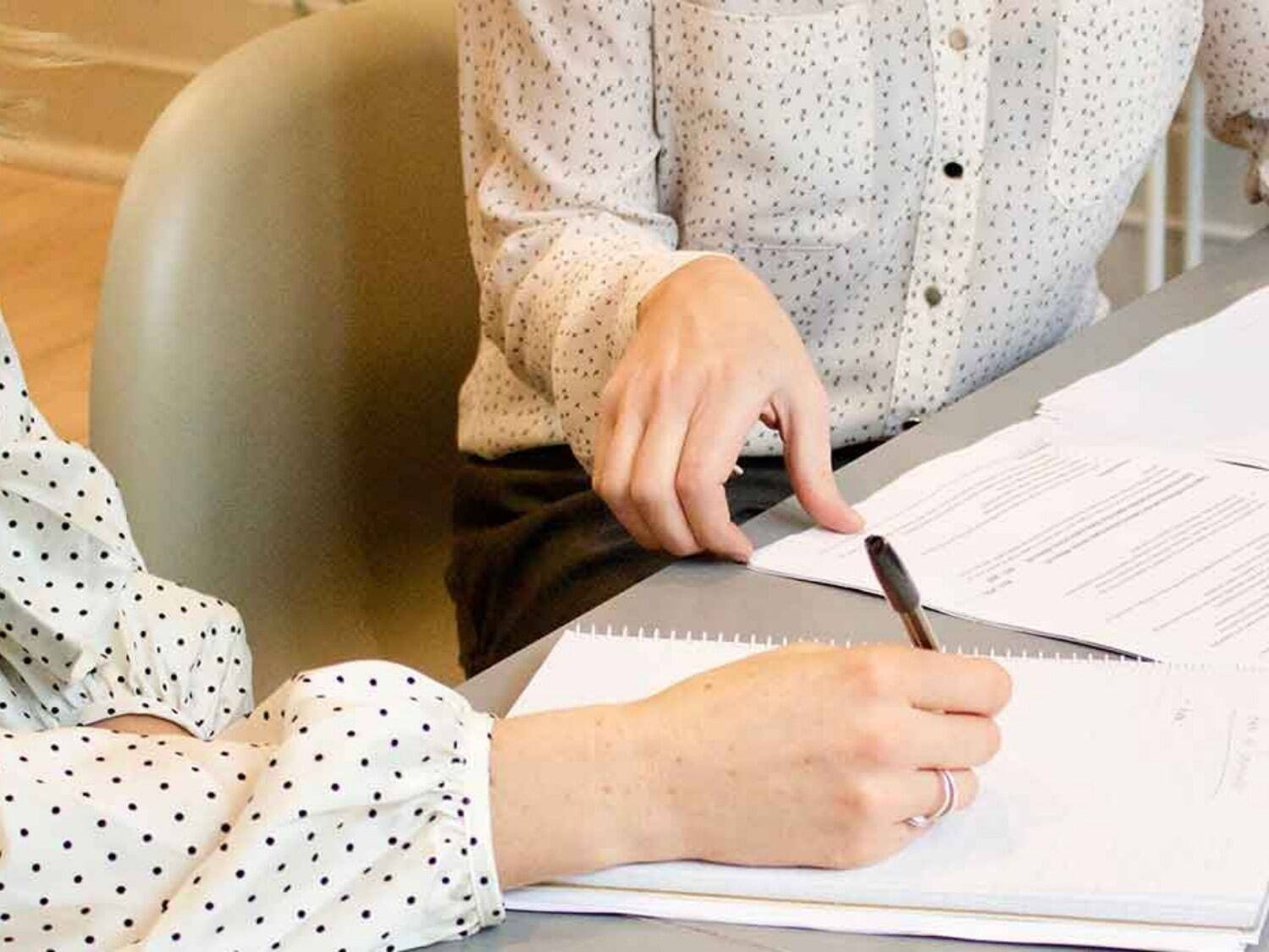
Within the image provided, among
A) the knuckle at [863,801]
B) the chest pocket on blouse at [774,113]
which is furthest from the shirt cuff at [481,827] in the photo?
the chest pocket on blouse at [774,113]

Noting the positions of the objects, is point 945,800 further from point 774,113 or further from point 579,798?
point 774,113

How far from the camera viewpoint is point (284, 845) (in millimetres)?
658

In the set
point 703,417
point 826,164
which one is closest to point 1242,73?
point 826,164

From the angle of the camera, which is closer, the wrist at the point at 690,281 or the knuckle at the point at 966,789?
the knuckle at the point at 966,789

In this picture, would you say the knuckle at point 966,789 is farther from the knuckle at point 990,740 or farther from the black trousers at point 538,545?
Result: the black trousers at point 538,545

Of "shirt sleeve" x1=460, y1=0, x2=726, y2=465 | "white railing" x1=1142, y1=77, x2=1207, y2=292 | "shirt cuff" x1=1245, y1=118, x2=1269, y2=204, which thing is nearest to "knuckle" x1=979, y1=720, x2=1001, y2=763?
"shirt sleeve" x1=460, y1=0, x2=726, y2=465

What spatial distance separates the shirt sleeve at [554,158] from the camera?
113cm

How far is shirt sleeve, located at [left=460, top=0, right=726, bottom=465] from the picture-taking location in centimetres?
113

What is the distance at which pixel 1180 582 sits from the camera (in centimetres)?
86

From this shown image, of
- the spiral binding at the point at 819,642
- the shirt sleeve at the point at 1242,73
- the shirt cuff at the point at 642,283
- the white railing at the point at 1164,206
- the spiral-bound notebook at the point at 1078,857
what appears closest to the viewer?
the spiral-bound notebook at the point at 1078,857

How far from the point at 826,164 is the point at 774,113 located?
0.04 meters

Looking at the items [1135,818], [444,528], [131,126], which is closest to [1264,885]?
[1135,818]

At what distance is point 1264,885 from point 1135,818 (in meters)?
0.05

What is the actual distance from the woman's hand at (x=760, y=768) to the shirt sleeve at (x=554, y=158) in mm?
421
